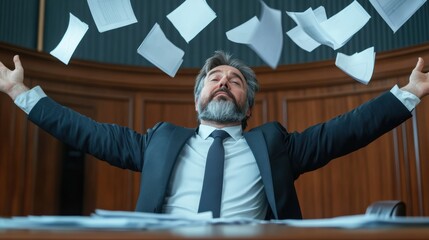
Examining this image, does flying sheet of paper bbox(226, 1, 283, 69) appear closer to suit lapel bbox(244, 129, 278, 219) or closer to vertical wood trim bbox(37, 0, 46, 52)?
suit lapel bbox(244, 129, 278, 219)

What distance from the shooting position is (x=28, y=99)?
1.36m

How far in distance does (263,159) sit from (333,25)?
0.40 m

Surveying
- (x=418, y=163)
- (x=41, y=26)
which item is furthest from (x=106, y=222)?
(x=41, y=26)

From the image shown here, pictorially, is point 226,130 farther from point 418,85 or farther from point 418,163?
point 418,163

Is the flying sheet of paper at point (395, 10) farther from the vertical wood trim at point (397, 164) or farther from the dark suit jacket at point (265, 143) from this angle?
the vertical wood trim at point (397, 164)

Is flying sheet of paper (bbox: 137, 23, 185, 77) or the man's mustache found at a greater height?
flying sheet of paper (bbox: 137, 23, 185, 77)

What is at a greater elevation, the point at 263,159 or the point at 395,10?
the point at 395,10

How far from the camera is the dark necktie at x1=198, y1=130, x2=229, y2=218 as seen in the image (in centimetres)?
129

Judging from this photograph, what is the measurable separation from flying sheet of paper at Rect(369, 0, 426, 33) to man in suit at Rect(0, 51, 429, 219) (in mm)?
148

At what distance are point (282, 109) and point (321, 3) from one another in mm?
643

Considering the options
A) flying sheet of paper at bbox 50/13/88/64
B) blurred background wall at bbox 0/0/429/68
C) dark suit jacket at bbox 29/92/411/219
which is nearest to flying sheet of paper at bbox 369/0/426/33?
dark suit jacket at bbox 29/92/411/219

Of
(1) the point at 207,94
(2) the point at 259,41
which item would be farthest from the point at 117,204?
(2) the point at 259,41

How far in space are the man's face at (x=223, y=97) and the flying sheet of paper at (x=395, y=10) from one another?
52 centimetres

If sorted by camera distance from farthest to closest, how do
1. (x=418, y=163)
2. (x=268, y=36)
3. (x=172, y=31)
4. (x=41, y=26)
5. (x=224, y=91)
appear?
(x=172, y=31) → (x=41, y=26) → (x=418, y=163) → (x=224, y=91) → (x=268, y=36)
